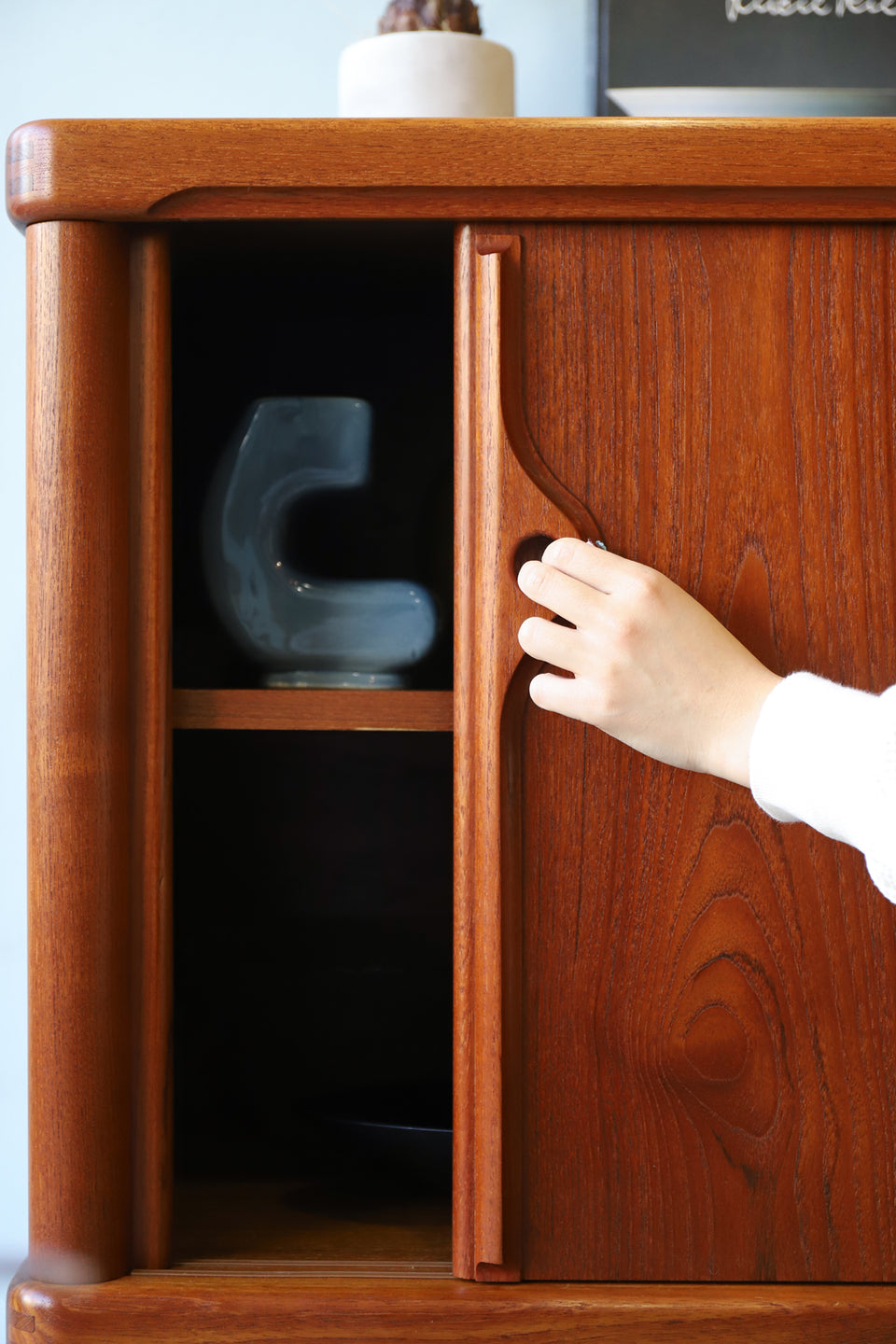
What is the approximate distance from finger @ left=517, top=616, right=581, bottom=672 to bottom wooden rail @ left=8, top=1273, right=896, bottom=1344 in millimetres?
370

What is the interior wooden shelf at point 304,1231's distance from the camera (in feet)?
2.22

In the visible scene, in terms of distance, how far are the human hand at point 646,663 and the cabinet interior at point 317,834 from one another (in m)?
0.31

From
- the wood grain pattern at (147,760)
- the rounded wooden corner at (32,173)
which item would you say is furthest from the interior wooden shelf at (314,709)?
the rounded wooden corner at (32,173)

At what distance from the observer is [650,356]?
64cm

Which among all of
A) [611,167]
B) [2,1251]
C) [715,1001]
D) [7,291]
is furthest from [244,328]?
[2,1251]

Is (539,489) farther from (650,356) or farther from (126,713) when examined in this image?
(126,713)

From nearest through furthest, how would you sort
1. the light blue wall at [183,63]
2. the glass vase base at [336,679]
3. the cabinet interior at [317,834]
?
the glass vase base at [336,679] < the cabinet interior at [317,834] < the light blue wall at [183,63]

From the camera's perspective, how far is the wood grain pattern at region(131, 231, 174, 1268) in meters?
0.66

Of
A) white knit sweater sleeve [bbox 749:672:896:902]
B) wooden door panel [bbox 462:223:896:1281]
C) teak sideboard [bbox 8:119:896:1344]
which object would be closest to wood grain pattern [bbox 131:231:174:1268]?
teak sideboard [bbox 8:119:896:1344]

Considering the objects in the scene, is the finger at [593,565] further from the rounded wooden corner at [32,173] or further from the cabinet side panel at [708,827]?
the rounded wooden corner at [32,173]

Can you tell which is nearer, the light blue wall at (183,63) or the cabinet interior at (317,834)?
the cabinet interior at (317,834)

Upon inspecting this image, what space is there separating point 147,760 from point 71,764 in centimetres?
5

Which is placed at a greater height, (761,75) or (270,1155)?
(761,75)

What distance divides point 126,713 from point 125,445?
0.16 meters
